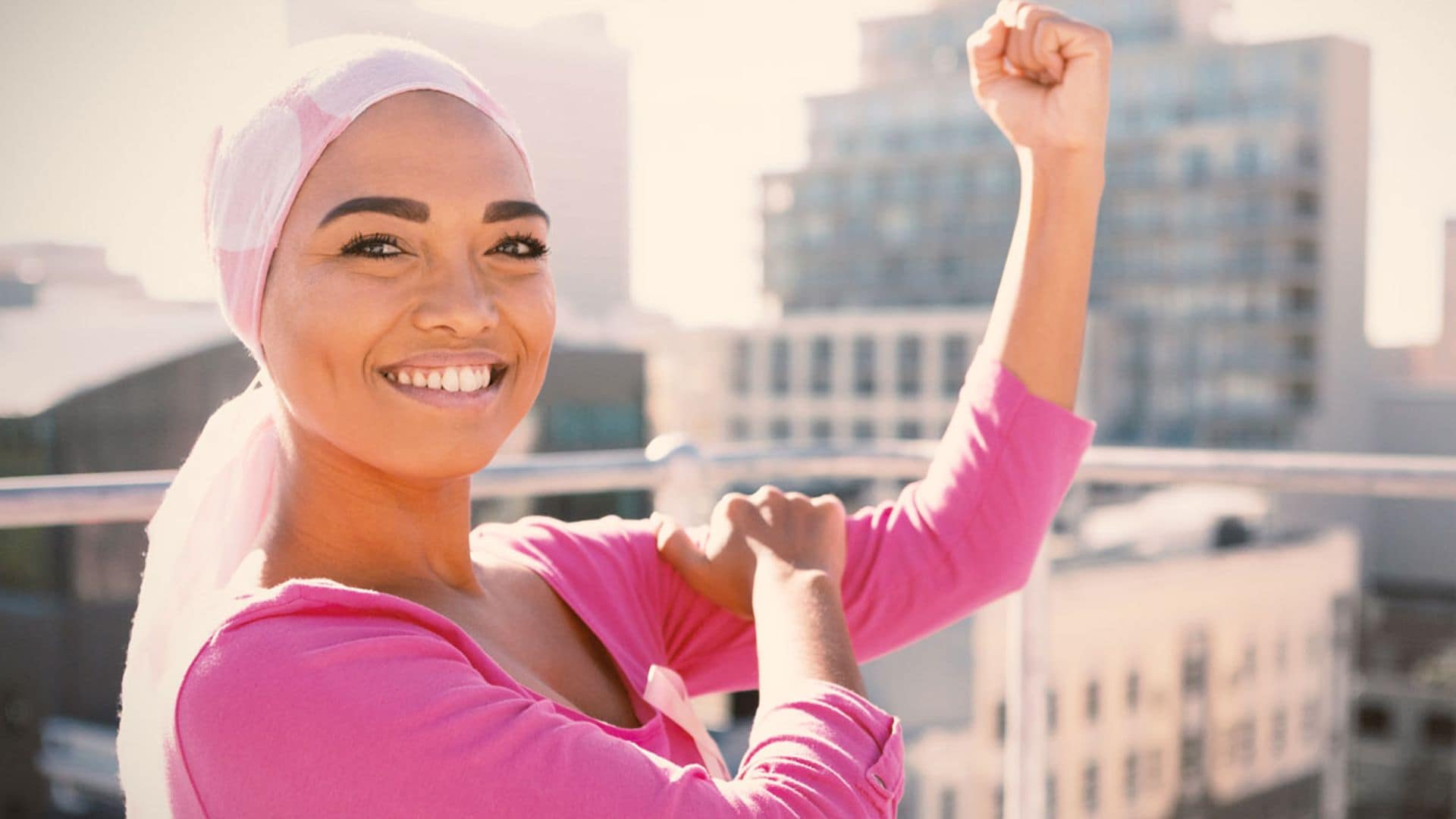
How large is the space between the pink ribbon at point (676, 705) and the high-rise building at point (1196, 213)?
138ft

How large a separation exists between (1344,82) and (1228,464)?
45.7 m

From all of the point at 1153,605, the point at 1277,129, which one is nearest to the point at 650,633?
the point at 1153,605

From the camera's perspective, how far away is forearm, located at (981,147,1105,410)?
0.98 m

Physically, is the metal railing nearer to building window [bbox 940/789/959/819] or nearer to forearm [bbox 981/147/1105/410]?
forearm [bbox 981/147/1105/410]

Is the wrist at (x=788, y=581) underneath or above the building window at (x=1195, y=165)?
underneath

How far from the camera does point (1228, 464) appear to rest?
5.14ft

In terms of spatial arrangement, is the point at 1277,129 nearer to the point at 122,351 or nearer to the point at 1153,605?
the point at 1153,605

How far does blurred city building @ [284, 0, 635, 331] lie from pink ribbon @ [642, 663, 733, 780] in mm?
264

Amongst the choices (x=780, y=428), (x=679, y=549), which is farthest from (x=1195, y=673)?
(x=679, y=549)

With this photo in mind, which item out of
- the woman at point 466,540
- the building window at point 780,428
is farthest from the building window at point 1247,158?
the woman at point 466,540

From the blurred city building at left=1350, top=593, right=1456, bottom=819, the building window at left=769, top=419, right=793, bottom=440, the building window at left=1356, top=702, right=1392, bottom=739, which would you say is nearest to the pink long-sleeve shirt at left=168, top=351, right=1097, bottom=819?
the blurred city building at left=1350, top=593, right=1456, bottom=819

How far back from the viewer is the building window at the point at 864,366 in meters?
46.1

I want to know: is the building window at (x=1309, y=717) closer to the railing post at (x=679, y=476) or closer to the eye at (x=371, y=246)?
the railing post at (x=679, y=476)

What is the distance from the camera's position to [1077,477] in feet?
4.44
